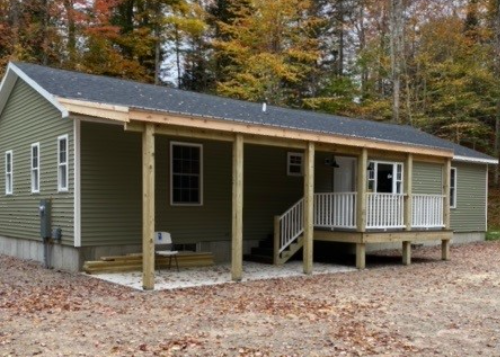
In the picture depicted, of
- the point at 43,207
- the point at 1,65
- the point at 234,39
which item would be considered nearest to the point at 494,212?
the point at 234,39

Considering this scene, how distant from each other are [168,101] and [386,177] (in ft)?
25.0

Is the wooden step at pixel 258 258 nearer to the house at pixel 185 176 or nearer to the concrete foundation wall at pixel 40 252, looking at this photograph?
the house at pixel 185 176

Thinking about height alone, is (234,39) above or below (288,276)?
above

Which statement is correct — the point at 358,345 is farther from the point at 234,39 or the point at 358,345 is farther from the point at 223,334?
the point at 234,39

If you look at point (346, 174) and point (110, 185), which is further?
point (346, 174)

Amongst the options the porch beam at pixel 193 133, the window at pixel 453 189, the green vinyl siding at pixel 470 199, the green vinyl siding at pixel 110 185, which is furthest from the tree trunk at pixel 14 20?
the green vinyl siding at pixel 470 199

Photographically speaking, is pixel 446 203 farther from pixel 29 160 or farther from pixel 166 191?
pixel 29 160

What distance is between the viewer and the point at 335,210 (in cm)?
1363

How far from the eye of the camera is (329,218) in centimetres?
1383

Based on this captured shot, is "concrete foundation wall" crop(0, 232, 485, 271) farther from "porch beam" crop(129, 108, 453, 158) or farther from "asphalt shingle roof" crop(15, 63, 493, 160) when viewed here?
"porch beam" crop(129, 108, 453, 158)

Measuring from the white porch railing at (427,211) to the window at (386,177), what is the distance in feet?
5.63

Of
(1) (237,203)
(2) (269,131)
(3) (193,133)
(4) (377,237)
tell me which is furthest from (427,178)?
(3) (193,133)

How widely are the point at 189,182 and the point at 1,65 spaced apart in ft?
43.1

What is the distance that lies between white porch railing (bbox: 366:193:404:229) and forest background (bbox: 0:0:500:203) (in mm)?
12510
